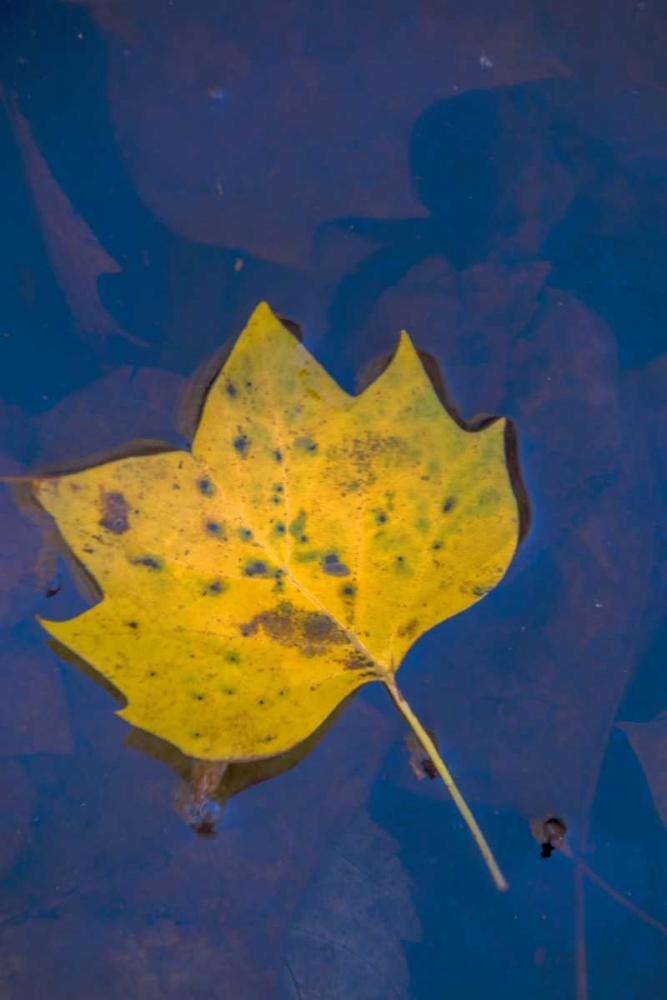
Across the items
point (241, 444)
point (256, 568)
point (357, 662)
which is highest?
point (241, 444)

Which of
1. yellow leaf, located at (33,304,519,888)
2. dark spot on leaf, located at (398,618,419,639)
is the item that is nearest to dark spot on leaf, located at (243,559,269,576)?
yellow leaf, located at (33,304,519,888)

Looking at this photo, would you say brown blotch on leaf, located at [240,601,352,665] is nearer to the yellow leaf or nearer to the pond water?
the yellow leaf

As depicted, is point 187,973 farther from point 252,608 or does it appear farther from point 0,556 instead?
point 0,556

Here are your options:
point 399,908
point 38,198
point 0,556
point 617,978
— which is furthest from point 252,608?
point 617,978

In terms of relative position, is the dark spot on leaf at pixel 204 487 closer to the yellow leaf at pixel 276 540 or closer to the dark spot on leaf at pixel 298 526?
the yellow leaf at pixel 276 540

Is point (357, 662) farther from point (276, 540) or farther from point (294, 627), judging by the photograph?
point (276, 540)

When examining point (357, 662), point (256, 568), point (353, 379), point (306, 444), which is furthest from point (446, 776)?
point (353, 379)

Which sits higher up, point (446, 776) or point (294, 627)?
point (294, 627)
